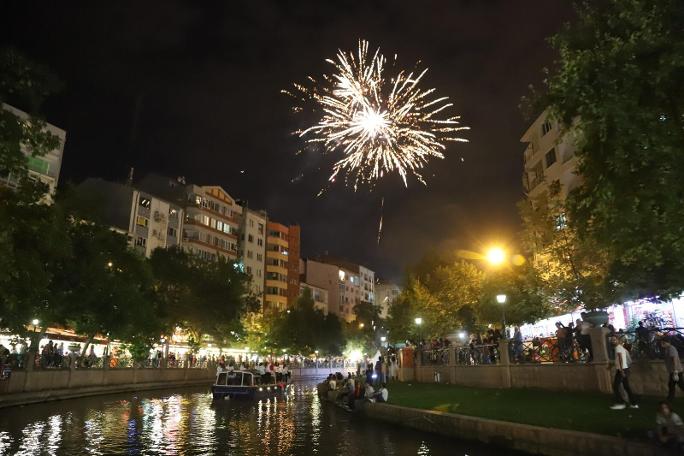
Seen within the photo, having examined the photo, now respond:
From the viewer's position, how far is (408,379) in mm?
37312

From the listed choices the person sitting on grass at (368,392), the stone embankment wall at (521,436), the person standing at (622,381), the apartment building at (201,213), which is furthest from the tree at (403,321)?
the person standing at (622,381)

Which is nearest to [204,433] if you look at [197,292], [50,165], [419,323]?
[419,323]

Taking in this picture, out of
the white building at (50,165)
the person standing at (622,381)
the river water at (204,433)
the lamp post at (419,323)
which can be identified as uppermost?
the white building at (50,165)

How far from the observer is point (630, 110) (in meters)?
11.5

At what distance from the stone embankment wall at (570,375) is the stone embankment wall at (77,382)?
21783mm

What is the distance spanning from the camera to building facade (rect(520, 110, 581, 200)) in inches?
1666

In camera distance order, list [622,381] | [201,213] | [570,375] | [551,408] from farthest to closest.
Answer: [201,213] → [570,375] → [551,408] → [622,381]

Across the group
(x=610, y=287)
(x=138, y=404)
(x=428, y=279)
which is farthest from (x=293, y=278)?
(x=610, y=287)

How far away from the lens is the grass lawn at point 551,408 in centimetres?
1228

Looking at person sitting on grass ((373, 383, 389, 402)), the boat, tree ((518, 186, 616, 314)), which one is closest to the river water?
person sitting on grass ((373, 383, 389, 402))

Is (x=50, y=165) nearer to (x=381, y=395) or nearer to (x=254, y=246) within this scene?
(x=381, y=395)

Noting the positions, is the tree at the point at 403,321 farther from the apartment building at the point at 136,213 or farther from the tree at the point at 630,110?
the tree at the point at 630,110

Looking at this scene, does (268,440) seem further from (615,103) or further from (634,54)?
(634,54)

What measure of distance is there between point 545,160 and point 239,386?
3252 centimetres
